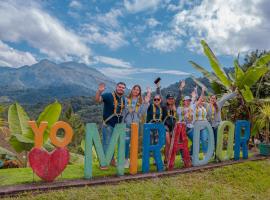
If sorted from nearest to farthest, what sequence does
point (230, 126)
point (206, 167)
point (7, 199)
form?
point (7, 199) → point (206, 167) → point (230, 126)

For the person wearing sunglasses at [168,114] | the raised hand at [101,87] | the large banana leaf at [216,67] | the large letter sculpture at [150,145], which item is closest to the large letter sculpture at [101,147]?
the large letter sculpture at [150,145]

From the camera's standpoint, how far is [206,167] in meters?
7.31

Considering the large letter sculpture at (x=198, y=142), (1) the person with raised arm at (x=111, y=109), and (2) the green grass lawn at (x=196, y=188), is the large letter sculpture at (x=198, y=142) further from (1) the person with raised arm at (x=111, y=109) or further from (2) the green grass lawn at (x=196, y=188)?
(1) the person with raised arm at (x=111, y=109)

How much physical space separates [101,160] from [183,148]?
190cm

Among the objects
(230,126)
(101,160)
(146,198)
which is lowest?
(146,198)

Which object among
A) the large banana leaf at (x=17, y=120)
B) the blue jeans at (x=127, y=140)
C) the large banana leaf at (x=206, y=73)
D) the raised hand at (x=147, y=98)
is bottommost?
the blue jeans at (x=127, y=140)

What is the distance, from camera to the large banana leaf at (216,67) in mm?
10812

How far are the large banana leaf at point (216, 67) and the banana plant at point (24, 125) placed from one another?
240 inches

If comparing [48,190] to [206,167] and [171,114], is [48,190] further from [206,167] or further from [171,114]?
[206,167]

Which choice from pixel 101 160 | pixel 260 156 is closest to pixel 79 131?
pixel 260 156

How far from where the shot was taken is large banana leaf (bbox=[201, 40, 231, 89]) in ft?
→ 35.5

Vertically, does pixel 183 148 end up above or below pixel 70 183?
above

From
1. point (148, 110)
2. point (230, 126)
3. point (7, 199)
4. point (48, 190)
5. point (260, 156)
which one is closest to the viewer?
point (7, 199)

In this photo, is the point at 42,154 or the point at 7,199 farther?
the point at 42,154
